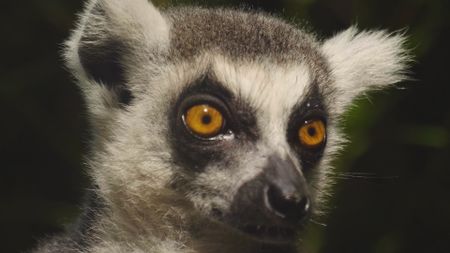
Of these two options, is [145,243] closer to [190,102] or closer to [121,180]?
[121,180]

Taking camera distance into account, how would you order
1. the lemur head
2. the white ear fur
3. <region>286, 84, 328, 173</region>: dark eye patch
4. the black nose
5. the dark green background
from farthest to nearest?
the dark green background, the white ear fur, <region>286, 84, 328, 173</region>: dark eye patch, the lemur head, the black nose

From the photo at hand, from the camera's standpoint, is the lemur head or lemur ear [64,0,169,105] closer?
the lemur head

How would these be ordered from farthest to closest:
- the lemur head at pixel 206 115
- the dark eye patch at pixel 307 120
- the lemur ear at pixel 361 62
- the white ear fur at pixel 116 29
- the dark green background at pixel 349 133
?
the dark green background at pixel 349 133 < the lemur ear at pixel 361 62 < the white ear fur at pixel 116 29 < the dark eye patch at pixel 307 120 < the lemur head at pixel 206 115

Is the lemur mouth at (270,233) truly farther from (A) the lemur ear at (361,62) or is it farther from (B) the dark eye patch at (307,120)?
(A) the lemur ear at (361,62)

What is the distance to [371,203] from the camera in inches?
188

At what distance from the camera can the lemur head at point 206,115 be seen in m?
2.71

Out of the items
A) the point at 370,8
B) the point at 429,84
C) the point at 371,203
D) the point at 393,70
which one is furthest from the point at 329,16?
the point at 393,70

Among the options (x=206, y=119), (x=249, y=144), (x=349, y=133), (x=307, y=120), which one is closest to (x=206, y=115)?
(x=206, y=119)

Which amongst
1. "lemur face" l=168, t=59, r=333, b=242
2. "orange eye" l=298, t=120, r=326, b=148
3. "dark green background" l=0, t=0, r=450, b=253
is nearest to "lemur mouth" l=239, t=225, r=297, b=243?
"lemur face" l=168, t=59, r=333, b=242

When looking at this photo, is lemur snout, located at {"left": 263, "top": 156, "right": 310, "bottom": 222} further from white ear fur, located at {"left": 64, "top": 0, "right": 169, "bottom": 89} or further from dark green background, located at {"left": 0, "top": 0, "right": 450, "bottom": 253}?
dark green background, located at {"left": 0, "top": 0, "right": 450, "bottom": 253}

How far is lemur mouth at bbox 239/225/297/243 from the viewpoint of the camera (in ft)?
8.77

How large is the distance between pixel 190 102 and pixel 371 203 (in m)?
2.24

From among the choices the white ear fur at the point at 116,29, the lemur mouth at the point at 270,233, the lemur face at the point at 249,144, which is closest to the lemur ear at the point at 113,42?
the white ear fur at the point at 116,29

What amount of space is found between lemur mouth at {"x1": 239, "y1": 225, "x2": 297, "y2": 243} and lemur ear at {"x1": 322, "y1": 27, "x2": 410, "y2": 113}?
0.83 meters
